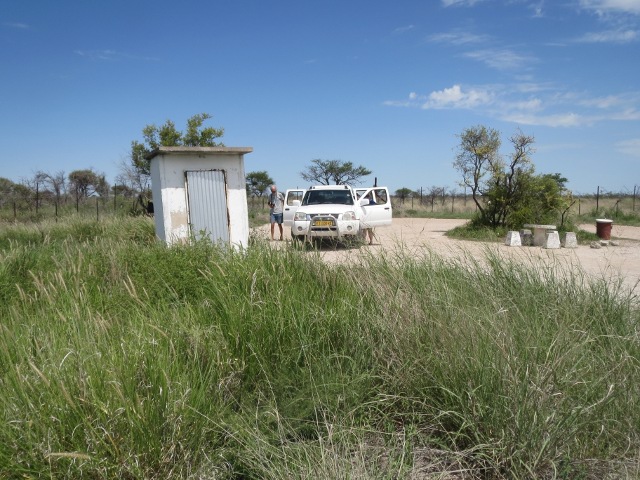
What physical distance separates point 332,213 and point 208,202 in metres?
3.84

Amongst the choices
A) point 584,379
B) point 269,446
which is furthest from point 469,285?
point 269,446

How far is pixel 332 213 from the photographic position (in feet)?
44.0

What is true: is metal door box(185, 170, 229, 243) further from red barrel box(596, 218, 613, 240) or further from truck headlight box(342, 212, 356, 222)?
red barrel box(596, 218, 613, 240)

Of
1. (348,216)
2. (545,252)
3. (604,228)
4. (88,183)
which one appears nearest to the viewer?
(545,252)

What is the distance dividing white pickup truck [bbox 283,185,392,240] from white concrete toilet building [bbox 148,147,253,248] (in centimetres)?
178

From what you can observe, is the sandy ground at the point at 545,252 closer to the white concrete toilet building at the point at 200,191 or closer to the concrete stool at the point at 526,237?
the white concrete toilet building at the point at 200,191

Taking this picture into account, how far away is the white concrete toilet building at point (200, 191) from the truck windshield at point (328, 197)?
4047 millimetres

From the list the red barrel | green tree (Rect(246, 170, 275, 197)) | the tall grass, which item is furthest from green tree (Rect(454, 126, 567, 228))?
green tree (Rect(246, 170, 275, 197))

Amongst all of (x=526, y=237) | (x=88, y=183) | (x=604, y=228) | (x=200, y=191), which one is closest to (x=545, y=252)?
(x=200, y=191)

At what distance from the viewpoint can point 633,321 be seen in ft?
12.6

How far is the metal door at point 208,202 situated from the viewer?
10672 millimetres

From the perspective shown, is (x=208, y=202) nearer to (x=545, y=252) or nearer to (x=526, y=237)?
(x=545, y=252)

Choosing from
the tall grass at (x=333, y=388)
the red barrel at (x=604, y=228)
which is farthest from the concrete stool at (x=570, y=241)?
the tall grass at (x=333, y=388)

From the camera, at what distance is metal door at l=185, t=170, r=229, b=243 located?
10672mm
